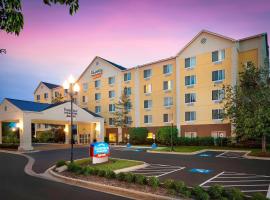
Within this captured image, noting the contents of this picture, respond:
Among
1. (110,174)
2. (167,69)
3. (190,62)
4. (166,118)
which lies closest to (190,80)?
(190,62)

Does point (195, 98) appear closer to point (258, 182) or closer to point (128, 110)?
point (128, 110)

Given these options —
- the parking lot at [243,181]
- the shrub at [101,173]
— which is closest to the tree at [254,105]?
the parking lot at [243,181]

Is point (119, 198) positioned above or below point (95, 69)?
below

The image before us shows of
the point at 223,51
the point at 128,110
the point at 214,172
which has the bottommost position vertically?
the point at 214,172

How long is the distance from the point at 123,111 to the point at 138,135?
630cm

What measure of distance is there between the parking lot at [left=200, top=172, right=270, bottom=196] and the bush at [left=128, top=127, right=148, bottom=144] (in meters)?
28.5

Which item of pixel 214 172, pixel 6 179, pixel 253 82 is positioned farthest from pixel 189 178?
pixel 253 82

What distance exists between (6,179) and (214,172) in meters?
12.4

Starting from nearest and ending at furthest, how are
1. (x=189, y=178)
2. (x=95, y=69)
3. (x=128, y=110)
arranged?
(x=189, y=178) < (x=128, y=110) < (x=95, y=69)

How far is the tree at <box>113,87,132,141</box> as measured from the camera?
4531cm

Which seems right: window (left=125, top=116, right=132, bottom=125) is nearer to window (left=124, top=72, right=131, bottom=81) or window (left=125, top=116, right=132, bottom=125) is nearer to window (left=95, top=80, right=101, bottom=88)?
window (left=124, top=72, right=131, bottom=81)

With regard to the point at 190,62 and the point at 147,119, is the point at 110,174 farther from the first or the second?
the point at 147,119

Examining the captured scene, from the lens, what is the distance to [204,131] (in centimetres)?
3722

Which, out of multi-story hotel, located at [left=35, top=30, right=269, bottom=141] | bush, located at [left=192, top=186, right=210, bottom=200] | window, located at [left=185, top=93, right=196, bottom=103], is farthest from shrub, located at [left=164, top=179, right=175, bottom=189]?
window, located at [left=185, top=93, right=196, bottom=103]
